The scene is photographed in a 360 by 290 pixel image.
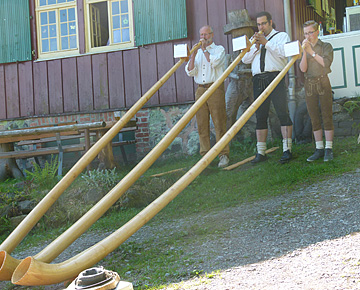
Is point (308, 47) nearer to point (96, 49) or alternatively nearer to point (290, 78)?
point (290, 78)

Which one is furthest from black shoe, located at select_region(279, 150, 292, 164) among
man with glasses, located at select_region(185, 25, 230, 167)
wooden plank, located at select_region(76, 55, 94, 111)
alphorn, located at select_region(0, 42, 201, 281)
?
wooden plank, located at select_region(76, 55, 94, 111)

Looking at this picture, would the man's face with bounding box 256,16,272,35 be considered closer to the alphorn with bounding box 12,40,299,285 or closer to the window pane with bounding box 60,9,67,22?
the alphorn with bounding box 12,40,299,285

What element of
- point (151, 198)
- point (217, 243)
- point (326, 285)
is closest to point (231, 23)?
point (151, 198)

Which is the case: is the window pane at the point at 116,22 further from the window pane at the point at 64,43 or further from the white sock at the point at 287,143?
the white sock at the point at 287,143

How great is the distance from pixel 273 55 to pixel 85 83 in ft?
12.8

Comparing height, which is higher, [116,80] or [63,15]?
[63,15]

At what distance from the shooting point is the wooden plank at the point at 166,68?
7531 mm

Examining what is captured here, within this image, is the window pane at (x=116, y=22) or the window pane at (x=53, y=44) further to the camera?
the window pane at (x=53, y=44)

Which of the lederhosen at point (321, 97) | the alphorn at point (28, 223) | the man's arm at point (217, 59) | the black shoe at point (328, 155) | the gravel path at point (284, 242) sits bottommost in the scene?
the gravel path at point (284, 242)

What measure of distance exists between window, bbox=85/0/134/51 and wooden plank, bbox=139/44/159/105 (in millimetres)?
323

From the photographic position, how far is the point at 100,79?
7957 millimetres

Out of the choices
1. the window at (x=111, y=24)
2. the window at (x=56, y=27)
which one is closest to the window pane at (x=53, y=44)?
the window at (x=56, y=27)

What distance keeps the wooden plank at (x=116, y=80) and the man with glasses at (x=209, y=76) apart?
224 cm

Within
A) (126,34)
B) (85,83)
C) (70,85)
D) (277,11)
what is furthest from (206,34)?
(70,85)
